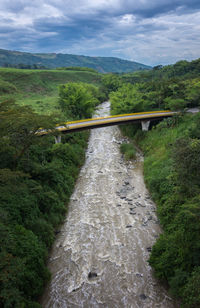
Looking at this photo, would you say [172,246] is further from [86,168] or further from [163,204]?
[86,168]

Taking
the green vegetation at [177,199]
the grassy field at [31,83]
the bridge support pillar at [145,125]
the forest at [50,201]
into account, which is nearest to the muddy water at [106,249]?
the forest at [50,201]

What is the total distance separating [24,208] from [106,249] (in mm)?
6326

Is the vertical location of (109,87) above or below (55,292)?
above

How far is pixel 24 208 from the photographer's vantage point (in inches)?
522

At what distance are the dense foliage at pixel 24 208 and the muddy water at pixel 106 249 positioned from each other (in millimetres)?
1176

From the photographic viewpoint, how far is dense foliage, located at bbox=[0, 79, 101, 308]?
8649mm

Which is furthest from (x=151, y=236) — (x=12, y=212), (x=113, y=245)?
(x=12, y=212)

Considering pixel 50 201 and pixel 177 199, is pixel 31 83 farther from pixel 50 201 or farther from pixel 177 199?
pixel 177 199

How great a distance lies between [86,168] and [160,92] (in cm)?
2508

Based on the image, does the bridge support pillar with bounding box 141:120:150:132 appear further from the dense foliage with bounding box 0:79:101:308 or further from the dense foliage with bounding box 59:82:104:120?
the dense foliage with bounding box 0:79:101:308

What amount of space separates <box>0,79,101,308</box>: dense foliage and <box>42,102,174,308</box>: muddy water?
1.18 meters

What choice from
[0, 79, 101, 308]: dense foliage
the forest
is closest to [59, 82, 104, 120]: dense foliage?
the forest

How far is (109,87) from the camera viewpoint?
277ft

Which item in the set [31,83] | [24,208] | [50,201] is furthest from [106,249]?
[31,83]
